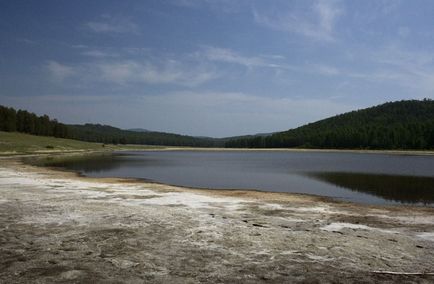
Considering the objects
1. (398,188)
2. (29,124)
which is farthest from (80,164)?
(29,124)

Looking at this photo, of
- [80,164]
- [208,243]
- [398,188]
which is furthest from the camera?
[80,164]

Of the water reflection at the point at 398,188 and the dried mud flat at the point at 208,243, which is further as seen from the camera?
the water reflection at the point at 398,188

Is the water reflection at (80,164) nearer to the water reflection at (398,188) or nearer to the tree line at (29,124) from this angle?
the water reflection at (398,188)

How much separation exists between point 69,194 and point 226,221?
488 inches

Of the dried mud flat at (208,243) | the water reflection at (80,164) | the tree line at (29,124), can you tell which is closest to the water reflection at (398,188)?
the dried mud flat at (208,243)

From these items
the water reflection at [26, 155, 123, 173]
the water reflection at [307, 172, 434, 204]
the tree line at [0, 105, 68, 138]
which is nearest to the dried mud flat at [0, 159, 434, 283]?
the water reflection at [307, 172, 434, 204]

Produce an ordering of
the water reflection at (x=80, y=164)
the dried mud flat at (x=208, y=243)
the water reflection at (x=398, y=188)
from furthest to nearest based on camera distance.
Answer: the water reflection at (x=80, y=164)
the water reflection at (x=398, y=188)
the dried mud flat at (x=208, y=243)

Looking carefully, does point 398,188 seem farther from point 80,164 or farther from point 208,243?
point 80,164

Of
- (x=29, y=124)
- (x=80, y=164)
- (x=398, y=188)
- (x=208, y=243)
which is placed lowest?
(x=80, y=164)

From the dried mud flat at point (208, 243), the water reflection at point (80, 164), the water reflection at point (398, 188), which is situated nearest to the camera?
the dried mud flat at point (208, 243)

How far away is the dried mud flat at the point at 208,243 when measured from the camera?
31.9 ft

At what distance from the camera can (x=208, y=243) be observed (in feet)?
42.0

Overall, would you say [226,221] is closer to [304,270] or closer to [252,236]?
[252,236]

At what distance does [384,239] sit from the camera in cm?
1372
